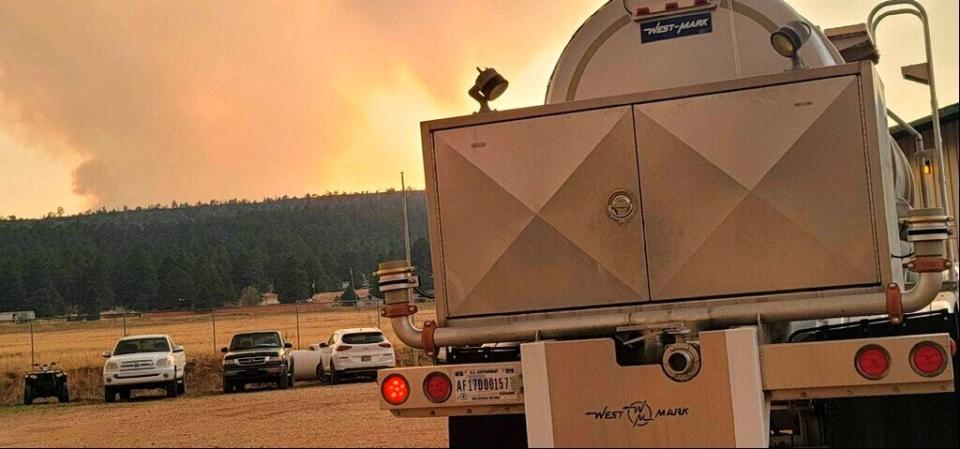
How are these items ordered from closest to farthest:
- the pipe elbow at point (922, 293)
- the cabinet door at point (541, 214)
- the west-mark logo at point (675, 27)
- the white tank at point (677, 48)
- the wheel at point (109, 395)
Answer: the pipe elbow at point (922, 293) < the cabinet door at point (541, 214) < the white tank at point (677, 48) < the west-mark logo at point (675, 27) < the wheel at point (109, 395)

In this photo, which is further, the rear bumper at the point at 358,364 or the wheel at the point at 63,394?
the rear bumper at the point at 358,364

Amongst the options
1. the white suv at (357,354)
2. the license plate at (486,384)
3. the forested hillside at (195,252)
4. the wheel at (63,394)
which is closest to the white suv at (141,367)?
the wheel at (63,394)

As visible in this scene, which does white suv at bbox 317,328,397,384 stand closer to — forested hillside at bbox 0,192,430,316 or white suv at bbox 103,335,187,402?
white suv at bbox 103,335,187,402

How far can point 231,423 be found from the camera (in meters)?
22.9

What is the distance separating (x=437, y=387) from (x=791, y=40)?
292 centimetres

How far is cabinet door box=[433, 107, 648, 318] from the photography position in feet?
25.0

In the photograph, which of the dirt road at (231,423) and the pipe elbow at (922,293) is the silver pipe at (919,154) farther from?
the dirt road at (231,423)

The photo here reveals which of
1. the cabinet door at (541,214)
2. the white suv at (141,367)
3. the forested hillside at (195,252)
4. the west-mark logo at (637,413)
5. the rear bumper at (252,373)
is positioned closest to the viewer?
the west-mark logo at (637,413)

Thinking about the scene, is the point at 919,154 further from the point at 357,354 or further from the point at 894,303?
the point at 357,354

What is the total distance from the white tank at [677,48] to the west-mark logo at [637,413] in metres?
2.46

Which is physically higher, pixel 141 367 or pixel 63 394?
pixel 141 367

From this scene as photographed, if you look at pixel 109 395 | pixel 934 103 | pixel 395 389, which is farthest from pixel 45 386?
pixel 934 103

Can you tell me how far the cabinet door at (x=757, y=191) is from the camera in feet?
24.0

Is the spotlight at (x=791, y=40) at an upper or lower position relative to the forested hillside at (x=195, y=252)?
lower
